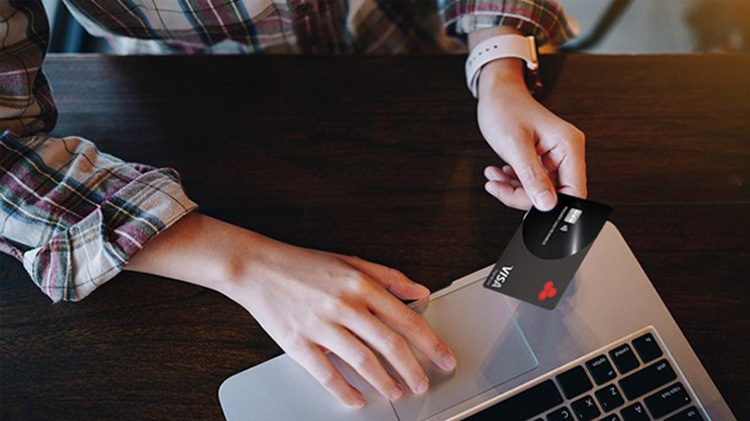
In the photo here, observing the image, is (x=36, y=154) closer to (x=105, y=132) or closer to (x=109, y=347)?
(x=105, y=132)

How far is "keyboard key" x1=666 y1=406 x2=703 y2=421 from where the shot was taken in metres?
0.54

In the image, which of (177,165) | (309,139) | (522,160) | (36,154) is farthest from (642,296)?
(36,154)

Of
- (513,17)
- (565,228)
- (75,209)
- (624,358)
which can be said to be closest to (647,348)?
(624,358)

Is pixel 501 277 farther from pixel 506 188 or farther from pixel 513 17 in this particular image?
pixel 513 17

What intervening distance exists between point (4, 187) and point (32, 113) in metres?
0.09

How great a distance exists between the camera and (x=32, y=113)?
0.65 meters

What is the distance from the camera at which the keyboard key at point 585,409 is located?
0.54 m

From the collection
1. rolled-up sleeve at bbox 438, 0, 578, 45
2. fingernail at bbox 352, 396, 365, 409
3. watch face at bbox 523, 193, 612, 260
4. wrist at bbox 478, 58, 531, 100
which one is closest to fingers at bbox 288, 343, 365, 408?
fingernail at bbox 352, 396, 365, 409

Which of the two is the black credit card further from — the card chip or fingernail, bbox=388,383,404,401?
fingernail, bbox=388,383,404,401

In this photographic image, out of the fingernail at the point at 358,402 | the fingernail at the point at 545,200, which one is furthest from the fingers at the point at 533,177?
the fingernail at the point at 358,402

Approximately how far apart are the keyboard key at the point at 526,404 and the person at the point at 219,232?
5cm

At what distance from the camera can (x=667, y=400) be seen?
55 centimetres

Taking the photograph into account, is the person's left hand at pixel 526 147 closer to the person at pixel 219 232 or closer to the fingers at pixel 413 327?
the person at pixel 219 232

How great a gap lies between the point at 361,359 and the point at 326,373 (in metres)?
0.03
